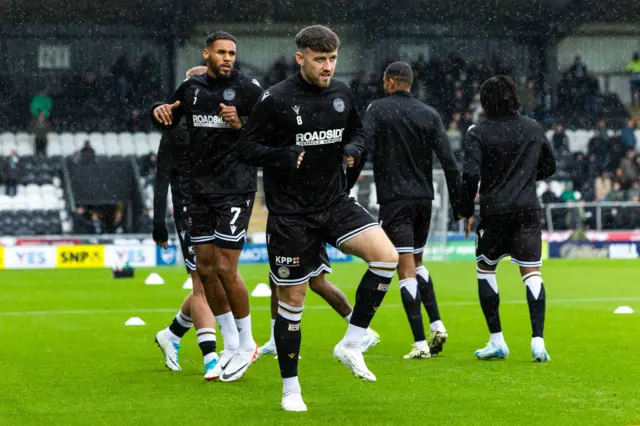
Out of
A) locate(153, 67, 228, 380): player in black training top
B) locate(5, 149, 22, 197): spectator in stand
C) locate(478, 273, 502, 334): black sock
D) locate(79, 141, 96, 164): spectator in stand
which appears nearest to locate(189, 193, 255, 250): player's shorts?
locate(153, 67, 228, 380): player in black training top

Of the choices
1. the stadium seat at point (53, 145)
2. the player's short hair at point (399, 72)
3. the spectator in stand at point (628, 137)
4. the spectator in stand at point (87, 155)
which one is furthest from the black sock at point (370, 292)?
the spectator in stand at point (628, 137)

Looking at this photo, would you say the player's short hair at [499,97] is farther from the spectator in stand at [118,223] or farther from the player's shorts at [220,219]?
the spectator in stand at [118,223]

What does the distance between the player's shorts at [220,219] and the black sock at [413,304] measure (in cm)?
176

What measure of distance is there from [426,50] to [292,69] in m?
4.84

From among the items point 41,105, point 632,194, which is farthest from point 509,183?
point 41,105

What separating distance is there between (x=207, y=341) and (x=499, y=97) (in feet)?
9.09

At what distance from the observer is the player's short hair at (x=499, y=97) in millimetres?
8773

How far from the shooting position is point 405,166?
941 centimetres

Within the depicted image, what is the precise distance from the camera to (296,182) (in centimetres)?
691

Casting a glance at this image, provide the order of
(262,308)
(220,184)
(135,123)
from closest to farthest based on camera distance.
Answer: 1. (220,184)
2. (262,308)
3. (135,123)

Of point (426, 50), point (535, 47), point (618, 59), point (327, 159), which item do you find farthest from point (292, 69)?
point (327, 159)

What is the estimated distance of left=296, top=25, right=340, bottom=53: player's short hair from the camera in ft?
21.9

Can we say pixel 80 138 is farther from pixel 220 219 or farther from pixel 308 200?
pixel 308 200

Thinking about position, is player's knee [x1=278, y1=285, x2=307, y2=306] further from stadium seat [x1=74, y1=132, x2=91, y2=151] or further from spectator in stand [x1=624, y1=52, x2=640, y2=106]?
spectator in stand [x1=624, y1=52, x2=640, y2=106]
